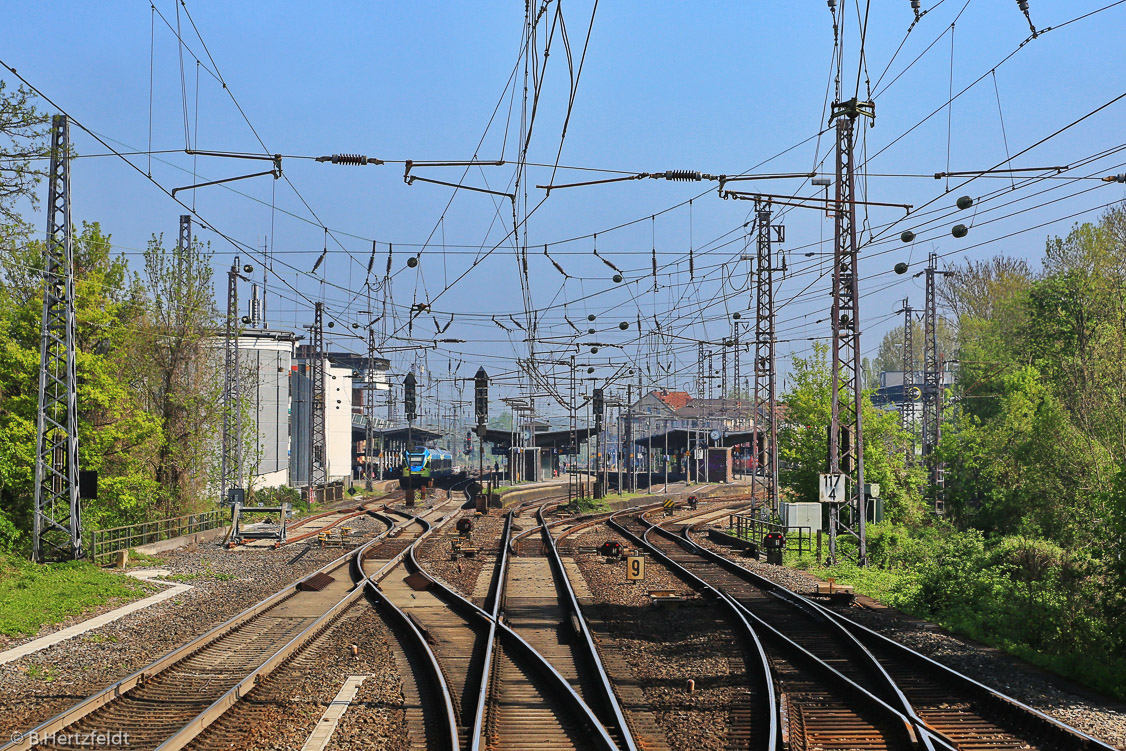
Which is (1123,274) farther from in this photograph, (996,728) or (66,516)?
(66,516)

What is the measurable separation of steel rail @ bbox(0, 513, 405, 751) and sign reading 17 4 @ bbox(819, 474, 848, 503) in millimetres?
12917

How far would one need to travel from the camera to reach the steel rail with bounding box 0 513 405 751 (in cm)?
848

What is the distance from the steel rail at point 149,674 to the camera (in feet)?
27.8

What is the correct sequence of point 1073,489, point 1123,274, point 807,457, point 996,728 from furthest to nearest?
point 1123,274 → point 807,457 → point 1073,489 → point 996,728

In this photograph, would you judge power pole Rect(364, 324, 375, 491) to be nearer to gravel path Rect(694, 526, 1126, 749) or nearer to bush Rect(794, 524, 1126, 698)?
bush Rect(794, 524, 1126, 698)

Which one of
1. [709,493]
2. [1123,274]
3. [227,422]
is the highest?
[1123,274]

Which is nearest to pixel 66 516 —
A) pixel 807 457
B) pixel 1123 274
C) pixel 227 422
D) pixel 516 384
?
pixel 227 422

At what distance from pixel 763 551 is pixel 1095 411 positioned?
10.6 meters

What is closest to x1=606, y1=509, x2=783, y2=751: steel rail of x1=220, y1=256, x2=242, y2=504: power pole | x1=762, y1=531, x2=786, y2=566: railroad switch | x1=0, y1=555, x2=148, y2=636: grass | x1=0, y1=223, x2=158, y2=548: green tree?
x1=762, y1=531, x2=786, y2=566: railroad switch

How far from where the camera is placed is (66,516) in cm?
2261

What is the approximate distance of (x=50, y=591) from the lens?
1731 cm

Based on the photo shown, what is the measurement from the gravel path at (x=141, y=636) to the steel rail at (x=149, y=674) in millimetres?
374

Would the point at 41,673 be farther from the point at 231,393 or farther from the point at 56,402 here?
the point at 231,393

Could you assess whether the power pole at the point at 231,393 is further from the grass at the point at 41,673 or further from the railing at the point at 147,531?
the grass at the point at 41,673
